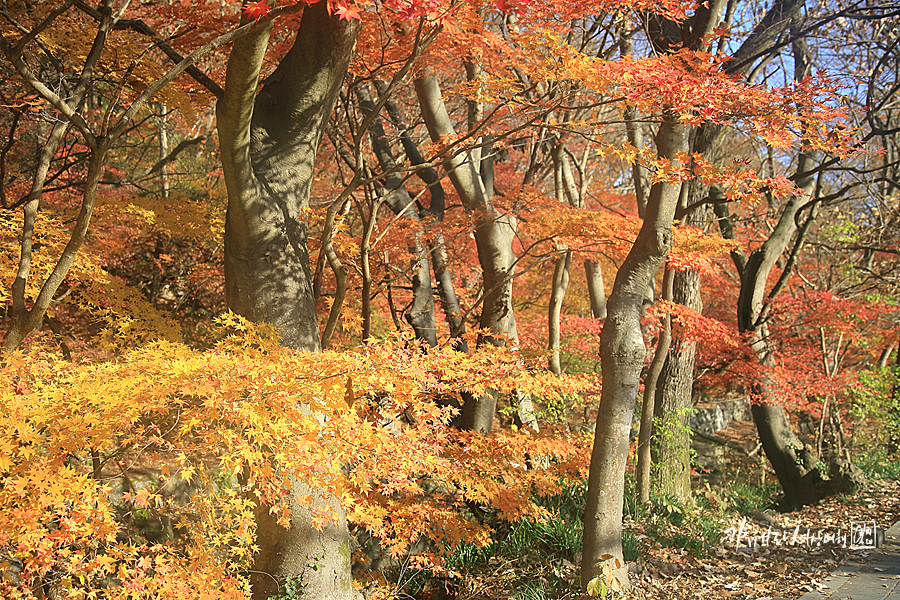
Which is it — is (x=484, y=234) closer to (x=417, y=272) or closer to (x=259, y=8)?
(x=417, y=272)

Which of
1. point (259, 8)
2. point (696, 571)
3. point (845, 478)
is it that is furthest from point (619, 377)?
point (845, 478)

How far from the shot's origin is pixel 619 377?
14.7 feet

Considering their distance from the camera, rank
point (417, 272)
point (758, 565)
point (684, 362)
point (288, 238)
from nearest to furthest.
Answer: point (288, 238), point (758, 565), point (417, 272), point (684, 362)

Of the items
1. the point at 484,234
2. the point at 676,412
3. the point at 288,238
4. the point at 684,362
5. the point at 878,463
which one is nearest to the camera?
the point at 288,238

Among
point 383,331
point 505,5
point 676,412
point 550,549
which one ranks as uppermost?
point 505,5

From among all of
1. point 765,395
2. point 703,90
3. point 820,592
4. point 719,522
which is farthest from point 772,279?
point 703,90

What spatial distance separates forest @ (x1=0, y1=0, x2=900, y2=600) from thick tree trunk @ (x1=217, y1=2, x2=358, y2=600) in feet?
0.07

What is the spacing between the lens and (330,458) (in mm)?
3199

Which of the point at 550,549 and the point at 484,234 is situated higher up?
the point at 484,234

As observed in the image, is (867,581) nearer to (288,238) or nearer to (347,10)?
(288,238)

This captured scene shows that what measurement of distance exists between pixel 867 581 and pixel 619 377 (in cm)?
292

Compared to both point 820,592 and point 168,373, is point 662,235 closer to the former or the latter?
point 820,592

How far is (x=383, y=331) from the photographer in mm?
8688

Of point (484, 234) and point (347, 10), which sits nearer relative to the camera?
point (347, 10)
